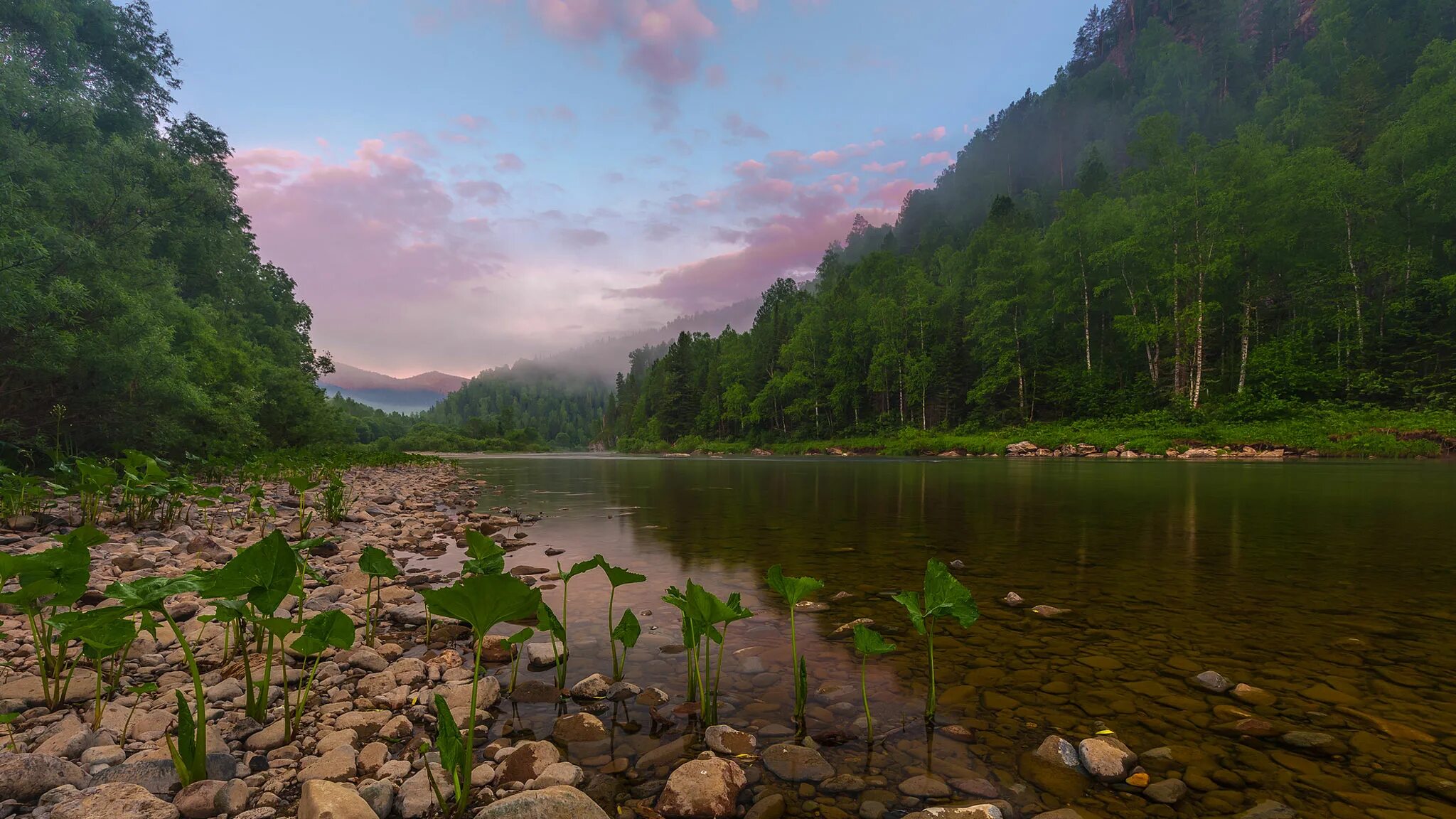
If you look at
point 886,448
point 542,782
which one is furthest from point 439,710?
point 886,448

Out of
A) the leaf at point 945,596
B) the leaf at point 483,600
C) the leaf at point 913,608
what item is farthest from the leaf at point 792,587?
the leaf at point 483,600

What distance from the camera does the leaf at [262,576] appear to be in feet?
9.63

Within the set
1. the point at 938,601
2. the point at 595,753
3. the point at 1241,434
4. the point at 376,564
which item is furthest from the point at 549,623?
the point at 1241,434

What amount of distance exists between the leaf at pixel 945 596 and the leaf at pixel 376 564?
4423 mm

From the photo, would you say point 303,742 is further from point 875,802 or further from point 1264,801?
point 1264,801

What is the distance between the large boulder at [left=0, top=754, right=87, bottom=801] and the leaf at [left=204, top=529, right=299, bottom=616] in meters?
0.87

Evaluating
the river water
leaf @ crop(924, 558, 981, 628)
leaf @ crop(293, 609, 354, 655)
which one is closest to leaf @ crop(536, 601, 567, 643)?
the river water

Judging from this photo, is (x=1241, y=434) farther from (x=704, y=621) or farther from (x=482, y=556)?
(x=482, y=556)

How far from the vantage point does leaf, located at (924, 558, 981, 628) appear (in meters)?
3.52

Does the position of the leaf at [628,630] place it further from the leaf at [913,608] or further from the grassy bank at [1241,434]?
the grassy bank at [1241,434]

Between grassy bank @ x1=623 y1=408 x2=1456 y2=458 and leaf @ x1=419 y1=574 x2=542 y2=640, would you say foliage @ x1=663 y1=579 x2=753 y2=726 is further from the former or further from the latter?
grassy bank @ x1=623 y1=408 x2=1456 y2=458

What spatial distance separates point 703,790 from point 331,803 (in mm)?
1697

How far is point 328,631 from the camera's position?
130 inches

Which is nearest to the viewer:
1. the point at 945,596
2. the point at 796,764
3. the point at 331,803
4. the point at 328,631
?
the point at 331,803
